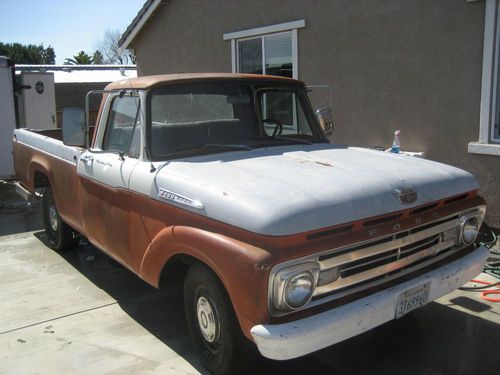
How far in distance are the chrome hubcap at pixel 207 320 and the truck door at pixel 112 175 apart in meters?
0.91

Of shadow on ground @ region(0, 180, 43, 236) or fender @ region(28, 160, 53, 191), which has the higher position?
fender @ region(28, 160, 53, 191)

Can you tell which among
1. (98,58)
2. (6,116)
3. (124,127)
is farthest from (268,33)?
(98,58)

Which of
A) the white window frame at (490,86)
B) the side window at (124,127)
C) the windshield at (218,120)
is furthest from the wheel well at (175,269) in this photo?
the white window frame at (490,86)

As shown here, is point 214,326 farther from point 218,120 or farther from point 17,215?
point 17,215

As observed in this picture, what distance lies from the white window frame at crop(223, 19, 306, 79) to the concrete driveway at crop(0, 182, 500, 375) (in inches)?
181

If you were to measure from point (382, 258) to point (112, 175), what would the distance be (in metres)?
2.18

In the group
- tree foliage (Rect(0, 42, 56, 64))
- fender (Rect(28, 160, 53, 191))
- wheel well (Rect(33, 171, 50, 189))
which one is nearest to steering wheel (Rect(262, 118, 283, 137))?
fender (Rect(28, 160, 53, 191))

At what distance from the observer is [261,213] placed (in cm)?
272

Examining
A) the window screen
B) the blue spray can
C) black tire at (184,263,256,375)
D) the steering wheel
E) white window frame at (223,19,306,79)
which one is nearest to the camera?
black tire at (184,263,256,375)

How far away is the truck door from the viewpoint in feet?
13.0

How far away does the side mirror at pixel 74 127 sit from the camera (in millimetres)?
4652

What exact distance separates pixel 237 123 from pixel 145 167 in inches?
35.8

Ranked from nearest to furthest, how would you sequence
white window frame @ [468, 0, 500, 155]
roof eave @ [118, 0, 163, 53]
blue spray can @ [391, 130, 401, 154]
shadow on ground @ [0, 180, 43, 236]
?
white window frame @ [468, 0, 500, 155] < blue spray can @ [391, 130, 401, 154] < shadow on ground @ [0, 180, 43, 236] < roof eave @ [118, 0, 163, 53]

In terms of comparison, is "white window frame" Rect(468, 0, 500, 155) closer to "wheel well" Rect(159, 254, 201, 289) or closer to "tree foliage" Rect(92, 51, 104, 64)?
"wheel well" Rect(159, 254, 201, 289)
